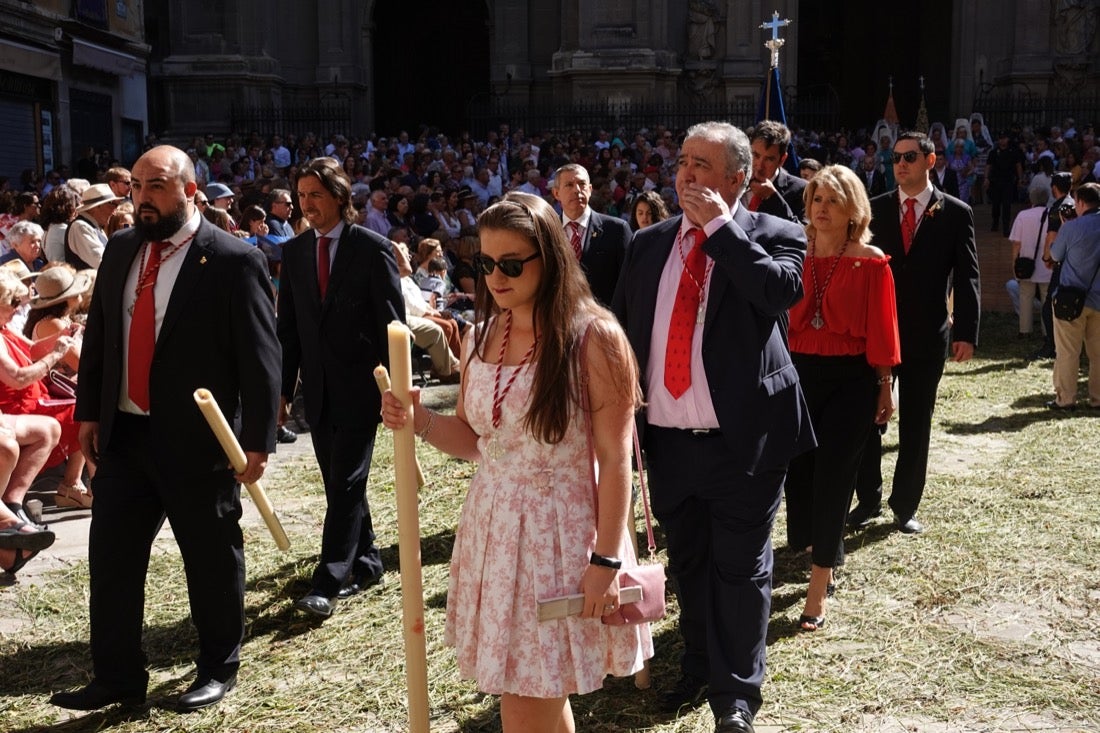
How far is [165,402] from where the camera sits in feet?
15.4

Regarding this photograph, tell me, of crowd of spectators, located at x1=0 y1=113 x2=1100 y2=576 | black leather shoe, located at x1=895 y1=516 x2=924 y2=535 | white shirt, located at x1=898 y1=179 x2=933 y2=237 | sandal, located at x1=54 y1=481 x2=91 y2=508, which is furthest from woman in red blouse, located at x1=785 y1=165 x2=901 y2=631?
sandal, located at x1=54 y1=481 x2=91 y2=508

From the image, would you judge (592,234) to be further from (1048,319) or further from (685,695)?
(1048,319)

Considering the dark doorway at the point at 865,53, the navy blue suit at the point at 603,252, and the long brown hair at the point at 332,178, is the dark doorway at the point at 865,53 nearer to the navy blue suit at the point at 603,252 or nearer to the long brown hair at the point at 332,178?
the navy blue suit at the point at 603,252

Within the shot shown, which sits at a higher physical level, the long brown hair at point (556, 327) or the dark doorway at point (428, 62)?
the dark doorway at point (428, 62)

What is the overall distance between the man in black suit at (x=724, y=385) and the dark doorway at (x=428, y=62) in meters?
35.4

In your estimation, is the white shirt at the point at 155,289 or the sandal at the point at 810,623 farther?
the sandal at the point at 810,623

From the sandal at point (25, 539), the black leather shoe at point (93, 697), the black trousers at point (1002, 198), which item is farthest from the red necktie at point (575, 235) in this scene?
the black trousers at point (1002, 198)

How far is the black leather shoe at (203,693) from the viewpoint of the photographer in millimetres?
4746

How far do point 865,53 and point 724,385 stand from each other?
143 feet

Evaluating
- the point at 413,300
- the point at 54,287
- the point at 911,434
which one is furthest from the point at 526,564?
the point at 413,300

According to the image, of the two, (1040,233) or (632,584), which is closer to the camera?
(632,584)

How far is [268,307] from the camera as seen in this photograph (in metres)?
4.89

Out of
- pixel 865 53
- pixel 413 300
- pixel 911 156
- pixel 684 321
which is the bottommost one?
pixel 413 300

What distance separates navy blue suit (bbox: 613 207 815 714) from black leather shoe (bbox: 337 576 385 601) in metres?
2.20
